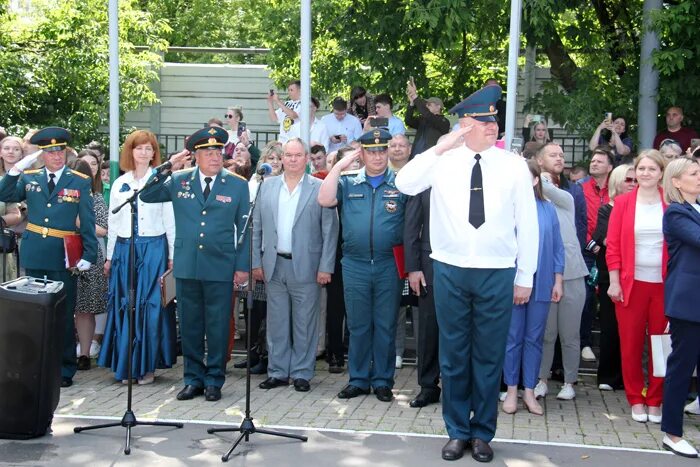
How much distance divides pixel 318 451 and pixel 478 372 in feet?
3.70

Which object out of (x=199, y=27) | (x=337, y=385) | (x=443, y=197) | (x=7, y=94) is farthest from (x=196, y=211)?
(x=199, y=27)

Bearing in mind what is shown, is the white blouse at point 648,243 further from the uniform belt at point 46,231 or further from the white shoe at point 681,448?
the uniform belt at point 46,231

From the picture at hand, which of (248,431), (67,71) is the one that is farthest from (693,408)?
(67,71)

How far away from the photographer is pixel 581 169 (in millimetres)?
11539

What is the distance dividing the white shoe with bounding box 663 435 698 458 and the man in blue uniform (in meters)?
2.22

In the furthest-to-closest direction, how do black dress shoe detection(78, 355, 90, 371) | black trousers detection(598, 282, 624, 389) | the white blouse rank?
black dress shoe detection(78, 355, 90, 371)
black trousers detection(598, 282, 624, 389)
the white blouse

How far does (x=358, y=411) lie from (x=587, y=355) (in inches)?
117

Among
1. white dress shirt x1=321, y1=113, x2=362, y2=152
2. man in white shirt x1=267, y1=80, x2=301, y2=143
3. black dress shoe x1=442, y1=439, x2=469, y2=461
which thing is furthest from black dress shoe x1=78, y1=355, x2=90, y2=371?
white dress shirt x1=321, y1=113, x2=362, y2=152

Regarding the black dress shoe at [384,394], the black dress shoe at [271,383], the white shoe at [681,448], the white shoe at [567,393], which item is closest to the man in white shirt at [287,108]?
the black dress shoe at [271,383]

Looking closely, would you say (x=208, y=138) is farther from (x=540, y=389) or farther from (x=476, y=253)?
(x=540, y=389)

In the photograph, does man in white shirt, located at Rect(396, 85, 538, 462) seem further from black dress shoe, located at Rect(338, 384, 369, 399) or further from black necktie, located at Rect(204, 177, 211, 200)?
black necktie, located at Rect(204, 177, 211, 200)

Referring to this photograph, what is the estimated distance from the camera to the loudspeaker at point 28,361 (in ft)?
23.2

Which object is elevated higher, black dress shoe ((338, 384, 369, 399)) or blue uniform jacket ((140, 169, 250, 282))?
blue uniform jacket ((140, 169, 250, 282))

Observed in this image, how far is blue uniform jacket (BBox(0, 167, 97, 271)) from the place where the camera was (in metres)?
8.77
